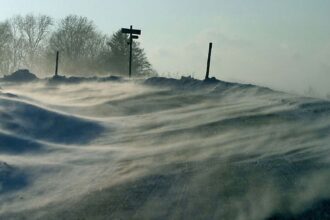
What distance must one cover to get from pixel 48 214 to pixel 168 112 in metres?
6.44

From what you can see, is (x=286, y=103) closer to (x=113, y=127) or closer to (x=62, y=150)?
(x=113, y=127)

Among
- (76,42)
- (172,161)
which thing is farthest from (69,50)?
(172,161)

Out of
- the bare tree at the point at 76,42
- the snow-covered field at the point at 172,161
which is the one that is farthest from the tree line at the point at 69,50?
the snow-covered field at the point at 172,161

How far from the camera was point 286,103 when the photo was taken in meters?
11.5

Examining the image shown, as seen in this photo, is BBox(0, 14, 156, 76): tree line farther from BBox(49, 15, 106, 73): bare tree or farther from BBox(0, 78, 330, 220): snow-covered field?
BBox(0, 78, 330, 220): snow-covered field

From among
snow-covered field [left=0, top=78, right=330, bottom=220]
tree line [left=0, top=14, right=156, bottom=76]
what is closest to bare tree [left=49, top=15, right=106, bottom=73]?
tree line [left=0, top=14, right=156, bottom=76]

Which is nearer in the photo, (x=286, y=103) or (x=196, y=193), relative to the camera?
(x=196, y=193)

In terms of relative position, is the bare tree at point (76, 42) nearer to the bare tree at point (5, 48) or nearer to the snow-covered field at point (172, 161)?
the bare tree at point (5, 48)

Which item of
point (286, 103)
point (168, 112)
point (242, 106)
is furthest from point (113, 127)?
point (286, 103)

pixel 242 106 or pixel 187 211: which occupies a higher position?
pixel 242 106

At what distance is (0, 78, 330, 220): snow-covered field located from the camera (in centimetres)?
660

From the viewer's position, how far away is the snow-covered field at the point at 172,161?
660 centimetres

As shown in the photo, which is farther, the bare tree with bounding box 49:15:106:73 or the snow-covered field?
the bare tree with bounding box 49:15:106:73

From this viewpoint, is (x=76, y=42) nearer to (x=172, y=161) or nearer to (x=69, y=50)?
(x=69, y=50)
